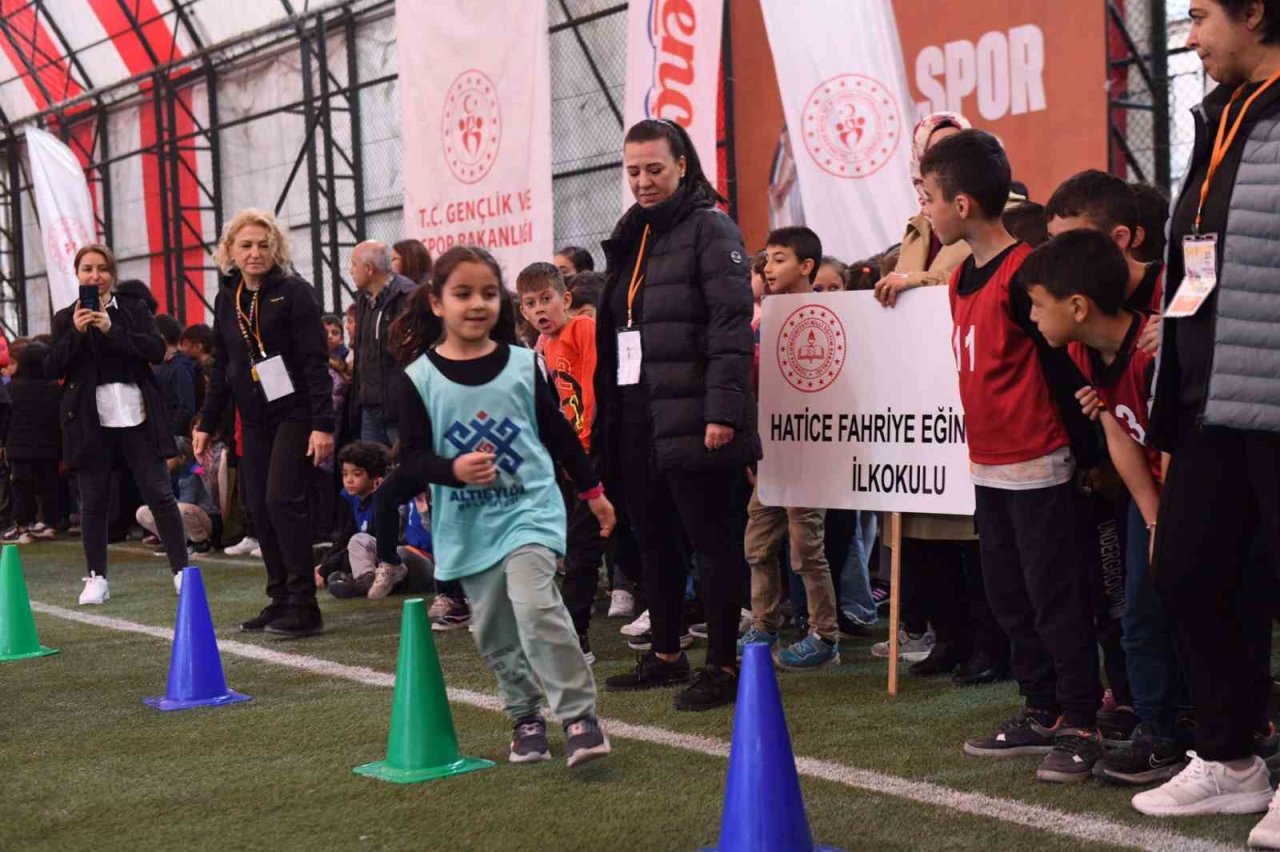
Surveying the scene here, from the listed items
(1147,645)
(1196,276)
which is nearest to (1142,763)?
(1147,645)

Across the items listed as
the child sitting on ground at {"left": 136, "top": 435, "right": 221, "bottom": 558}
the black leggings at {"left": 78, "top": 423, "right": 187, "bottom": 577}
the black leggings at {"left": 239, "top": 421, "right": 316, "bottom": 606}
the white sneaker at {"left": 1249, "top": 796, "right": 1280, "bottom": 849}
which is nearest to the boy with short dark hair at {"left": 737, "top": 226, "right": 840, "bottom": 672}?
the black leggings at {"left": 239, "top": 421, "right": 316, "bottom": 606}

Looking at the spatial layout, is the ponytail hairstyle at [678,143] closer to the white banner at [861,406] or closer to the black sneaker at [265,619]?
the white banner at [861,406]

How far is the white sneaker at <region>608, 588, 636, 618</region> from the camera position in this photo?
7.09 metres

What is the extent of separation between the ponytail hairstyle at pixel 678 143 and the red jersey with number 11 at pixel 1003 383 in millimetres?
1276

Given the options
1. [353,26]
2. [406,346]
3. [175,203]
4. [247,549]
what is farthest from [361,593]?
Answer: [175,203]

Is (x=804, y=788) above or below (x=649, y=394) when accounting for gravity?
below

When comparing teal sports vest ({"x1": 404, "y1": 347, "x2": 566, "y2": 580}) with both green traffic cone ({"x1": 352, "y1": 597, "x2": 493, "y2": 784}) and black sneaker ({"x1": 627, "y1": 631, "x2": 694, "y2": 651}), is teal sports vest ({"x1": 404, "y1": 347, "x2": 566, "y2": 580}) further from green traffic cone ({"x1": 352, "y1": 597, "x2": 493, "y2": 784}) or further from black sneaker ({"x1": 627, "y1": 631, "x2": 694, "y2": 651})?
black sneaker ({"x1": 627, "y1": 631, "x2": 694, "y2": 651})

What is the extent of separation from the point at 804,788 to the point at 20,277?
24342 millimetres

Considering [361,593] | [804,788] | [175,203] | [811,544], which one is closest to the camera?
[804,788]

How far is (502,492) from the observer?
13.4ft

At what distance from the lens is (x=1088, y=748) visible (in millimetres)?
3746

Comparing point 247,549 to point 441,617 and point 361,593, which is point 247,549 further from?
point 441,617

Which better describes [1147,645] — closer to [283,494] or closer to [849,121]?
[283,494]

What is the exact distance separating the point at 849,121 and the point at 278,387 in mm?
4080
